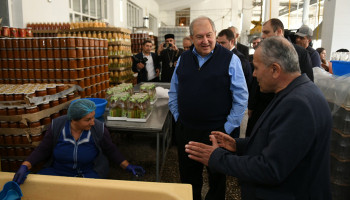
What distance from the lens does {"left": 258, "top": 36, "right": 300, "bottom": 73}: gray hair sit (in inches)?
48.3

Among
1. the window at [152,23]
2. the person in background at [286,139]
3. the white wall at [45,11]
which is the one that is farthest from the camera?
the window at [152,23]

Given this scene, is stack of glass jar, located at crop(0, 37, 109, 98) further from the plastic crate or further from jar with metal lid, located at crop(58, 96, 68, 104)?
the plastic crate

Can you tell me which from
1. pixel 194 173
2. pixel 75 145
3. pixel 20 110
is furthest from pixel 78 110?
pixel 194 173

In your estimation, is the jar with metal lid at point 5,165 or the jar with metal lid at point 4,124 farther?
the jar with metal lid at point 5,165

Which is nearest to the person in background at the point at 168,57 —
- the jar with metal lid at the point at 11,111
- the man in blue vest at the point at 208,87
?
the man in blue vest at the point at 208,87

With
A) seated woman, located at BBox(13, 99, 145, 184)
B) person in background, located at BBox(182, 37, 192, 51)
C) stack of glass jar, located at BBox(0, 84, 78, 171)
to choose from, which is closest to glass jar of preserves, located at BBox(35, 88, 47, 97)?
stack of glass jar, located at BBox(0, 84, 78, 171)

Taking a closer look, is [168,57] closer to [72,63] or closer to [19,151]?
[72,63]

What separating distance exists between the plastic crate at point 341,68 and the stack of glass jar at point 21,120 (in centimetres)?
320

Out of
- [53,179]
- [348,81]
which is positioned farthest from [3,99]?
[348,81]

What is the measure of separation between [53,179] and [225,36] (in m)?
2.99

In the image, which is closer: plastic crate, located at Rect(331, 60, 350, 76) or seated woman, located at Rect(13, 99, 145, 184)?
seated woman, located at Rect(13, 99, 145, 184)

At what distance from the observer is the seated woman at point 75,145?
224 cm

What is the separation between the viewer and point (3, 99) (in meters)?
2.63

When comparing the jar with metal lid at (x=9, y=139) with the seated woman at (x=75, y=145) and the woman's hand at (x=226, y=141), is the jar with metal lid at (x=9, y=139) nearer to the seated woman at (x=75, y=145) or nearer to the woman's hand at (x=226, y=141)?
the seated woman at (x=75, y=145)
